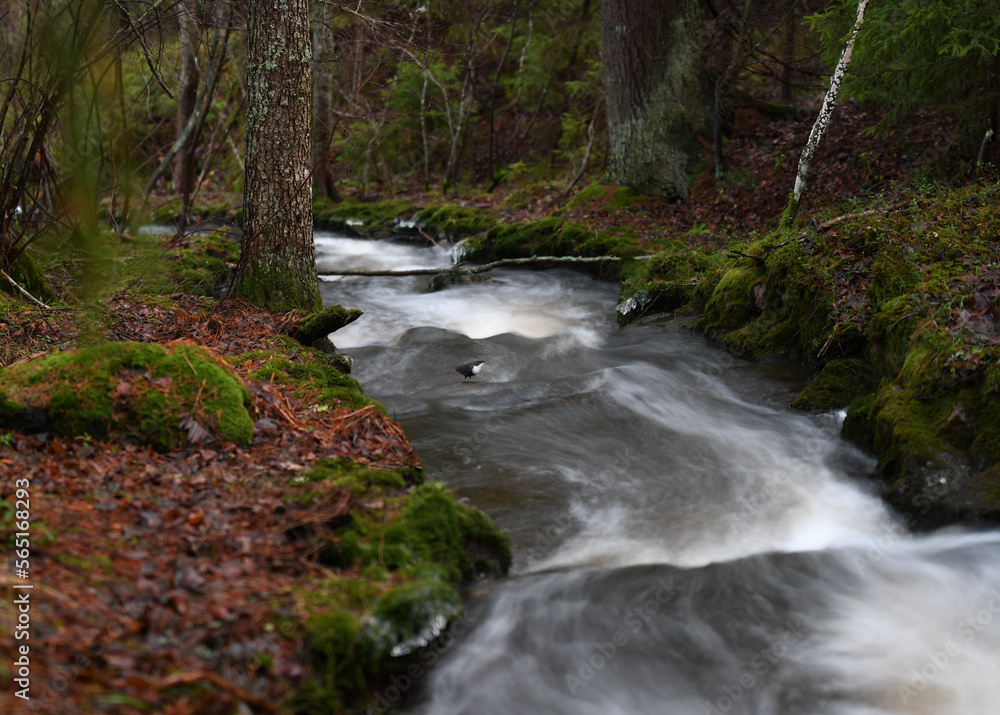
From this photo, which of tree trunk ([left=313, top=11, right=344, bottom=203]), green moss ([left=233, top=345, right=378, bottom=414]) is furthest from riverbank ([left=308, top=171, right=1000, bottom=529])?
tree trunk ([left=313, top=11, right=344, bottom=203])

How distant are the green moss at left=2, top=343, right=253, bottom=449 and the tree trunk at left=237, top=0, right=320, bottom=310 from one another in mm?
2481

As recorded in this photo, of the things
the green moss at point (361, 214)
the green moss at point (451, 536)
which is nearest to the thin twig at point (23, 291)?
the green moss at point (451, 536)

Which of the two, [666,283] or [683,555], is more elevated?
[666,283]

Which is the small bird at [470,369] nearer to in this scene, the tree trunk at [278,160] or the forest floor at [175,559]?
the tree trunk at [278,160]

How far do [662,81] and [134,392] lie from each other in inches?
417

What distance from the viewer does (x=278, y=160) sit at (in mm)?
6531

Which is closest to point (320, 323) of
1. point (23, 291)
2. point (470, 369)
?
point (470, 369)

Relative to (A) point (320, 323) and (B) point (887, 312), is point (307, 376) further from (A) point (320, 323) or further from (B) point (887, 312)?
(B) point (887, 312)

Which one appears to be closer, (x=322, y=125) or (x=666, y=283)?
(x=666, y=283)

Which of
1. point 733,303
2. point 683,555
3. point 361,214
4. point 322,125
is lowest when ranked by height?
point 683,555

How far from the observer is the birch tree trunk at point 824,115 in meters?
7.69

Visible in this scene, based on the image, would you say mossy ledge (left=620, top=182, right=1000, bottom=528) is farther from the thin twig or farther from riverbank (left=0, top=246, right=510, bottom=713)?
the thin twig

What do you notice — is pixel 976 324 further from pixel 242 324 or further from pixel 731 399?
pixel 242 324

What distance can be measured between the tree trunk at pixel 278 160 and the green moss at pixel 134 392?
2.48 meters
